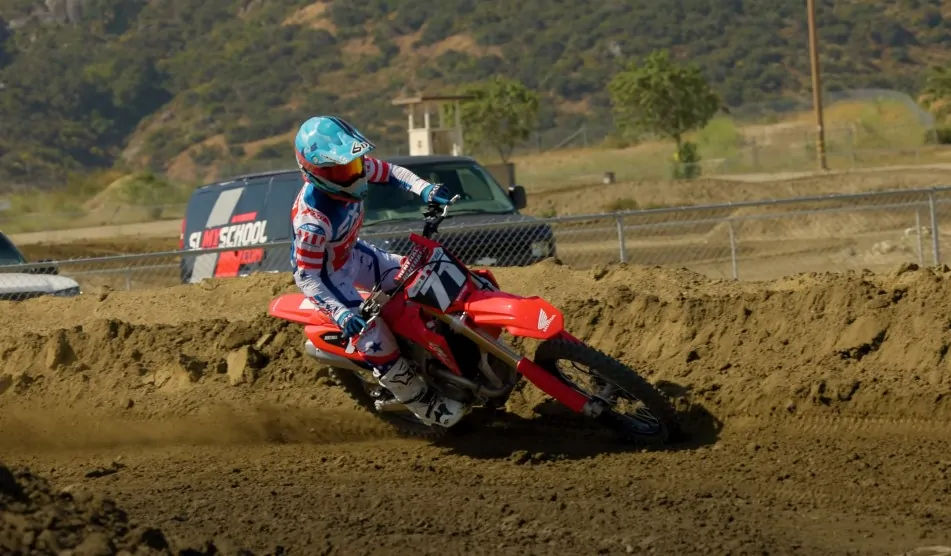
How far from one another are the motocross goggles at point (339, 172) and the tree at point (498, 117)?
53778 millimetres

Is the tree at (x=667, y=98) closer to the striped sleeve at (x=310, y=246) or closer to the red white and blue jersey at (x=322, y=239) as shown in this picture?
the red white and blue jersey at (x=322, y=239)

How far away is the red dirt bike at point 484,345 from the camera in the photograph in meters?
7.39

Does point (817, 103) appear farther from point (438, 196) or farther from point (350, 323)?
point (350, 323)

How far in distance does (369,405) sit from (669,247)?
12955 mm

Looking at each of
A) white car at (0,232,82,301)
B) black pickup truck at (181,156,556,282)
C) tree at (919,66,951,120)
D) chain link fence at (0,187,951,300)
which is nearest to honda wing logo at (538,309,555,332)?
chain link fence at (0,187,951,300)

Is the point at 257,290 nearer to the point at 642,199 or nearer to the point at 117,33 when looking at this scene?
the point at 642,199

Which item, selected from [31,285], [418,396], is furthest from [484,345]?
[31,285]

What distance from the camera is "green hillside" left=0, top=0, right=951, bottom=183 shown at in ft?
306

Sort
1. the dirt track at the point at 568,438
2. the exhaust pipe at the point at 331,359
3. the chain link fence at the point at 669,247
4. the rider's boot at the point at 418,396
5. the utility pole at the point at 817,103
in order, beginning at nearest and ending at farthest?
the dirt track at the point at 568,438, the rider's boot at the point at 418,396, the exhaust pipe at the point at 331,359, the chain link fence at the point at 669,247, the utility pole at the point at 817,103

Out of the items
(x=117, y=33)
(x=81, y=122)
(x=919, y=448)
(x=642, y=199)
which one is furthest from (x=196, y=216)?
(x=117, y=33)

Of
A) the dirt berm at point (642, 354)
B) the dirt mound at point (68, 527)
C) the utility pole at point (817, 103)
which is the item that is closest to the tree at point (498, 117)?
the utility pole at point (817, 103)

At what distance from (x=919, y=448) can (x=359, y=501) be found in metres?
3.11

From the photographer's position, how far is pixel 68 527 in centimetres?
507

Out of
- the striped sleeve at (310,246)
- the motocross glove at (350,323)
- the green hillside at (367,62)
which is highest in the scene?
the green hillside at (367,62)
